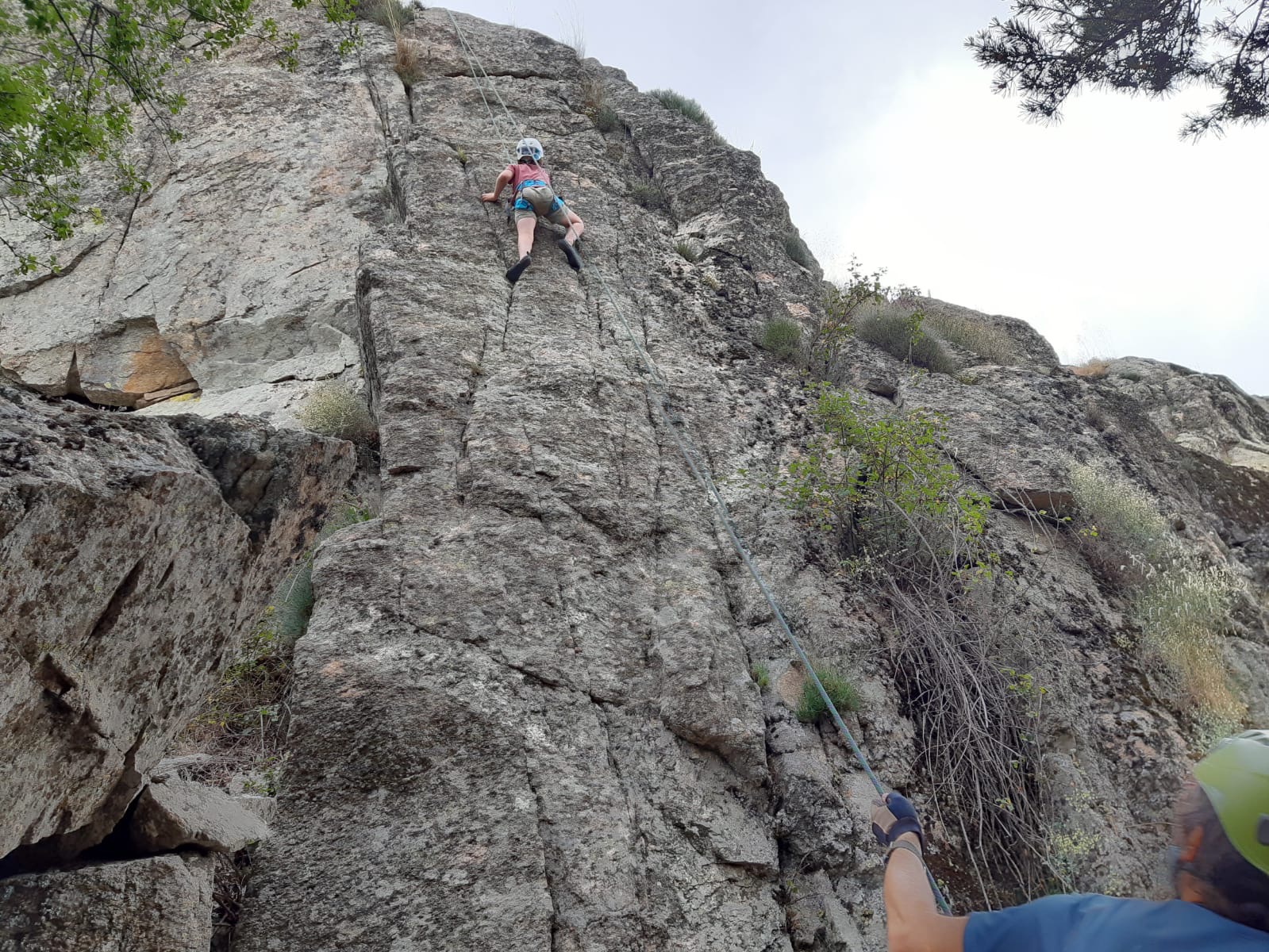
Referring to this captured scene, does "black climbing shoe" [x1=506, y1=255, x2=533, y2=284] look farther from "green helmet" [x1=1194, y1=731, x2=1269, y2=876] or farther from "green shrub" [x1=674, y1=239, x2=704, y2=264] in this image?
"green helmet" [x1=1194, y1=731, x2=1269, y2=876]

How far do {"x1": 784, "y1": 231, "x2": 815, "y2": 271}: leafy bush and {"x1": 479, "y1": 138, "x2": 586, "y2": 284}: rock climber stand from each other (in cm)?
251

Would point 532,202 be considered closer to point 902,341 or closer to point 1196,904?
point 902,341

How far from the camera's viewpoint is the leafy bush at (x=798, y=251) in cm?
923

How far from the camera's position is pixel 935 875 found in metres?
4.27

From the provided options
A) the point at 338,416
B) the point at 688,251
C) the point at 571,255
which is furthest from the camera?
the point at 688,251

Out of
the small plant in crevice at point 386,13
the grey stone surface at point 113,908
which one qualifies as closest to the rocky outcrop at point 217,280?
the small plant in crevice at point 386,13

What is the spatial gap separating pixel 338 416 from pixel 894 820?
18.5 ft

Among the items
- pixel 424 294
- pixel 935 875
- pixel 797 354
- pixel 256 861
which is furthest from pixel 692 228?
pixel 256 861

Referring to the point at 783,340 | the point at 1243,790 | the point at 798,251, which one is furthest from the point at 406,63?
the point at 1243,790

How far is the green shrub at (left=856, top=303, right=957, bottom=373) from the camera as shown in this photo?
27.0 ft

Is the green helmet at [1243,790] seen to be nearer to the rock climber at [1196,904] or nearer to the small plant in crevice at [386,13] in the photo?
the rock climber at [1196,904]

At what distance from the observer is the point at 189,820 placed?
302 cm

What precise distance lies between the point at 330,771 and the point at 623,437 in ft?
9.78

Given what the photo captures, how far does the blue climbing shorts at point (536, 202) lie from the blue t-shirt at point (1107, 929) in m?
6.62
